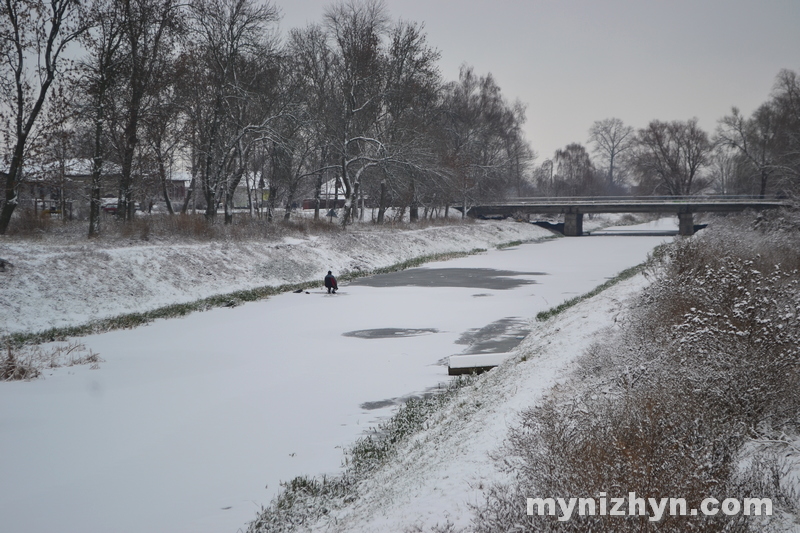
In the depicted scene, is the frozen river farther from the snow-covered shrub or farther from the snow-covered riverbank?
the snow-covered shrub

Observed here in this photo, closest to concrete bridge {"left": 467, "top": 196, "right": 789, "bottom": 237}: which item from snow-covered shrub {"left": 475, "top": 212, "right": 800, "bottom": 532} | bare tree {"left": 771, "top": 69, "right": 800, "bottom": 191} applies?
bare tree {"left": 771, "top": 69, "right": 800, "bottom": 191}

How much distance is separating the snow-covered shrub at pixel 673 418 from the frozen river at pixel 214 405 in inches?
113

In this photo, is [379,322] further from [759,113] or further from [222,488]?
[759,113]

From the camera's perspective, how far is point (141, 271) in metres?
20.1

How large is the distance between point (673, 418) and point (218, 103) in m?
27.5

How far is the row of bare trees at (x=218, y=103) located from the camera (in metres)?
21.6

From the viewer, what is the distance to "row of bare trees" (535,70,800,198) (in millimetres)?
47812

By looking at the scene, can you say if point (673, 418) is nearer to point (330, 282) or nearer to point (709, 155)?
point (330, 282)

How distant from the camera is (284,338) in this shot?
14.7 m

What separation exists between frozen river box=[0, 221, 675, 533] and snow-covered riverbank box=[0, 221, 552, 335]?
199 centimetres

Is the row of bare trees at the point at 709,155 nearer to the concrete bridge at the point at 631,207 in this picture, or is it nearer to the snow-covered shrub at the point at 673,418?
the concrete bridge at the point at 631,207

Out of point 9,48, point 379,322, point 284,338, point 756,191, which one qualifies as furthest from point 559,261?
point 756,191

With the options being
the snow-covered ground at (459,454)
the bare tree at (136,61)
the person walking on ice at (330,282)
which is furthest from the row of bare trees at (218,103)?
the snow-covered ground at (459,454)

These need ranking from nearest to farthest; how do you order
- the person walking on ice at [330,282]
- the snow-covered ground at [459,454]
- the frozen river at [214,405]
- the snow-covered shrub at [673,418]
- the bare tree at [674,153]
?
the snow-covered shrub at [673,418], the snow-covered ground at [459,454], the frozen river at [214,405], the person walking on ice at [330,282], the bare tree at [674,153]
